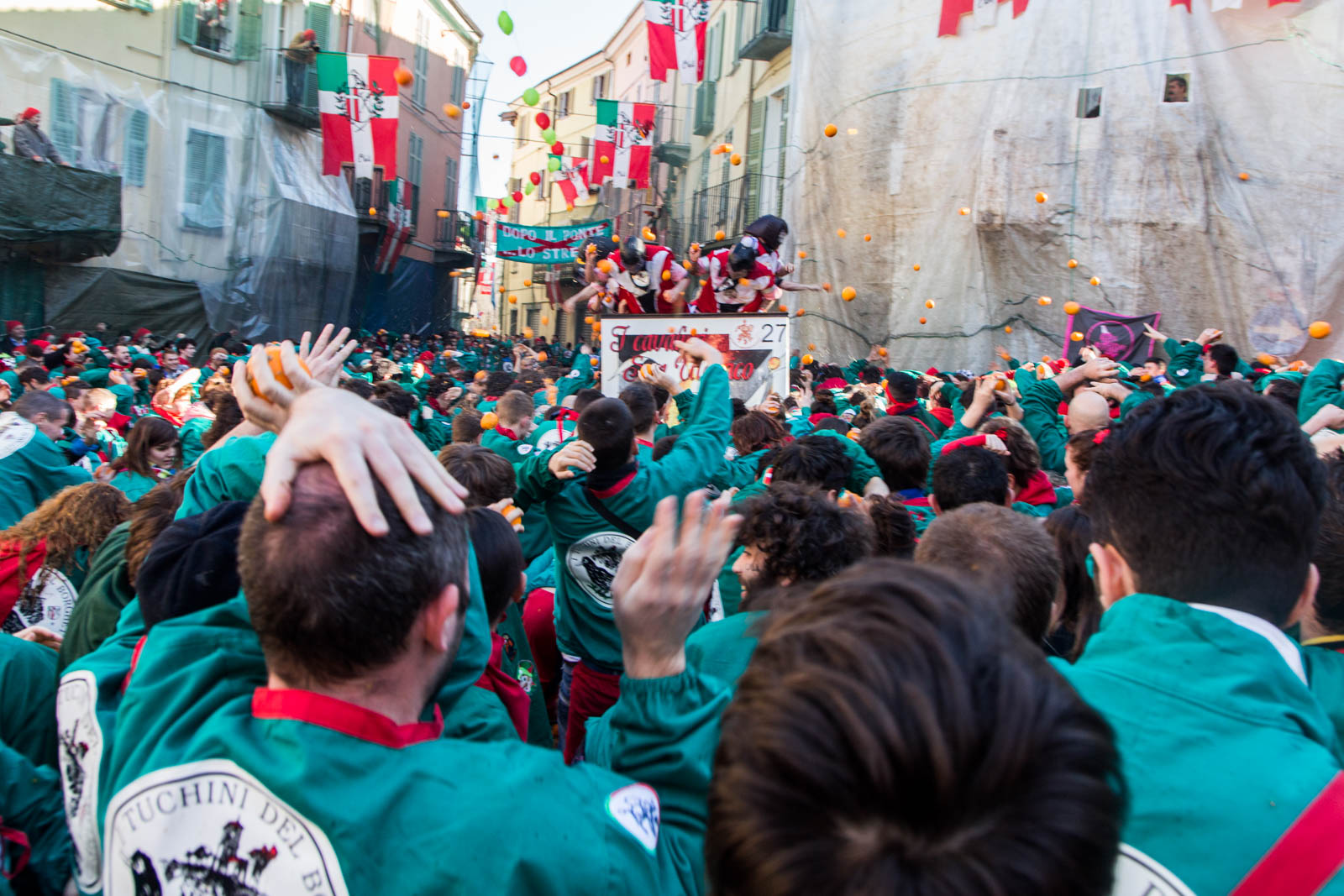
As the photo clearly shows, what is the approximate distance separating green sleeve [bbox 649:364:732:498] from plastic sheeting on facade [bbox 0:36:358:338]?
16.3 m

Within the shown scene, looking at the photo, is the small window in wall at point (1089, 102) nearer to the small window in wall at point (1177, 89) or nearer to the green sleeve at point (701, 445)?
the small window in wall at point (1177, 89)

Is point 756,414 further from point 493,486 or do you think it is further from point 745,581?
point 745,581

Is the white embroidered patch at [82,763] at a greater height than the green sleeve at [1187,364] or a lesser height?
lesser

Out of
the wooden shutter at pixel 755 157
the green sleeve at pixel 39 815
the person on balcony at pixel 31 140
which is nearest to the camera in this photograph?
the green sleeve at pixel 39 815

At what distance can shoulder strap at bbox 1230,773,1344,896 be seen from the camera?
104cm

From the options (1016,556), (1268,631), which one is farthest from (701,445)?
(1268,631)

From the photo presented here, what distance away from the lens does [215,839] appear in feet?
3.65

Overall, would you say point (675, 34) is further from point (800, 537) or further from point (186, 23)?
point (800, 537)

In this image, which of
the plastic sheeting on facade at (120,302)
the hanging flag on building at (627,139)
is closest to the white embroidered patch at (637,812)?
the plastic sheeting on facade at (120,302)

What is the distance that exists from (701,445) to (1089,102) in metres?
12.6

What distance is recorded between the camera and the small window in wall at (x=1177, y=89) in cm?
1251

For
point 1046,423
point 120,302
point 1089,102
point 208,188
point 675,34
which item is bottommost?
point 1046,423

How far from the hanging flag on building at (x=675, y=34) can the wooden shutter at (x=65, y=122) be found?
10770mm

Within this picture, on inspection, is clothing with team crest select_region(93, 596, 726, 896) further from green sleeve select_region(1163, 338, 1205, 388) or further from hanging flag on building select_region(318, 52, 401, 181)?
hanging flag on building select_region(318, 52, 401, 181)
